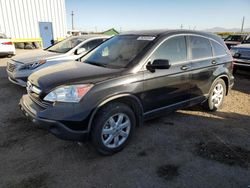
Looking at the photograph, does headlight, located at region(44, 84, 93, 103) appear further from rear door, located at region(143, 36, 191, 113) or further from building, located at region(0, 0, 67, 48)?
building, located at region(0, 0, 67, 48)

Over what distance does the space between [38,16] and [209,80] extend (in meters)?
18.5

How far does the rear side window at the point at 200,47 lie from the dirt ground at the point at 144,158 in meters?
1.31

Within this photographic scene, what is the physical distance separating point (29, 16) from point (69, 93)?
61.2ft

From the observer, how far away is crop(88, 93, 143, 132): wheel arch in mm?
3092

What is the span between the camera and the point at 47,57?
6387 millimetres

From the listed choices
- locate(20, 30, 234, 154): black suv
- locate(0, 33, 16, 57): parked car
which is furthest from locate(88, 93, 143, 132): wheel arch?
locate(0, 33, 16, 57): parked car

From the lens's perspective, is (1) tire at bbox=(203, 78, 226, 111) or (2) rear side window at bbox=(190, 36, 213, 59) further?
(1) tire at bbox=(203, 78, 226, 111)

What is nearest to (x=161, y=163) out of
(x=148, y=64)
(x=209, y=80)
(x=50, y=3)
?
(x=148, y=64)

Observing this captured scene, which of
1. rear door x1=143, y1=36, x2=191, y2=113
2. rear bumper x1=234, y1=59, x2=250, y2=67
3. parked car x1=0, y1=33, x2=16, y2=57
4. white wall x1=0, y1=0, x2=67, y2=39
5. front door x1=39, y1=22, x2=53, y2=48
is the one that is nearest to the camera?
rear door x1=143, y1=36, x2=191, y2=113

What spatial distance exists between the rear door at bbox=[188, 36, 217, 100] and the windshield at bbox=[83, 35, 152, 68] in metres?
1.02

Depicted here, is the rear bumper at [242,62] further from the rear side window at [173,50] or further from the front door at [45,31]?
the front door at [45,31]

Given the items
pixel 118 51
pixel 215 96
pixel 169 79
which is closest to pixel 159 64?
pixel 169 79

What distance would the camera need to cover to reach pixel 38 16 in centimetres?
1961

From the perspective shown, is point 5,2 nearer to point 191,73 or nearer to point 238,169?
point 191,73
